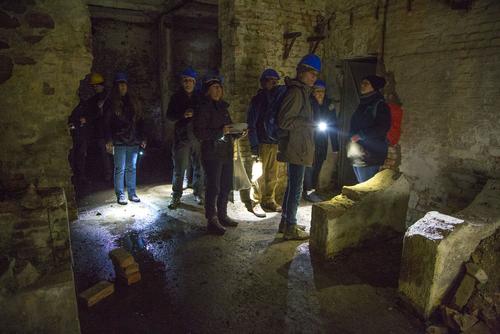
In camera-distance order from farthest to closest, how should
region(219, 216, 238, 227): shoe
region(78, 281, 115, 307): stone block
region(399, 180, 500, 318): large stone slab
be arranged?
region(219, 216, 238, 227): shoe, region(78, 281, 115, 307): stone block, region(399, 180, 500, 318): large stone slab

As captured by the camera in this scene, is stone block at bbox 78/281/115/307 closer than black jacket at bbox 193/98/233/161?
Yes

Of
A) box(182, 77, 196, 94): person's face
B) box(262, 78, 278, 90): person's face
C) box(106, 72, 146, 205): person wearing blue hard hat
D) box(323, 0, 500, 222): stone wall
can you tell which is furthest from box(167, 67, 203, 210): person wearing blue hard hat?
box(323, 0, 500, 222): stone wall

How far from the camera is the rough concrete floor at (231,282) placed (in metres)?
2.63

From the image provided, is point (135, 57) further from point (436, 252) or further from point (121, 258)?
point (436, 252)

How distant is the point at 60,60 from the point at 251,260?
10.7 ft

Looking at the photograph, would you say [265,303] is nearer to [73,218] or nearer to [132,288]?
[132,288]

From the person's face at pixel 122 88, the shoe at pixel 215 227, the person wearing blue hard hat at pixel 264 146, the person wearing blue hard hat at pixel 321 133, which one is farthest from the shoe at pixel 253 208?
the person's face at pixel 122 88

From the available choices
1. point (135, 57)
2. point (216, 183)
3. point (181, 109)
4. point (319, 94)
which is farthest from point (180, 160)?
point (135, 57)

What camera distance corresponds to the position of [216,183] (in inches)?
161

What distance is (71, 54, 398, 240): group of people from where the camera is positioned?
3.69 m

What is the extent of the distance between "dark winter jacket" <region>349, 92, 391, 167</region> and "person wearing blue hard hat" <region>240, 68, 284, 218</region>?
1.18 metres

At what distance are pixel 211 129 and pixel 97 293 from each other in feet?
6.63

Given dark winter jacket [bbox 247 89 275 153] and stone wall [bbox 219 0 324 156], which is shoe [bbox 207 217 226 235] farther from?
stone wall [bbox 219 0 324 156]

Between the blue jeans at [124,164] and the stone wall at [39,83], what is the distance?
865 millimetres
